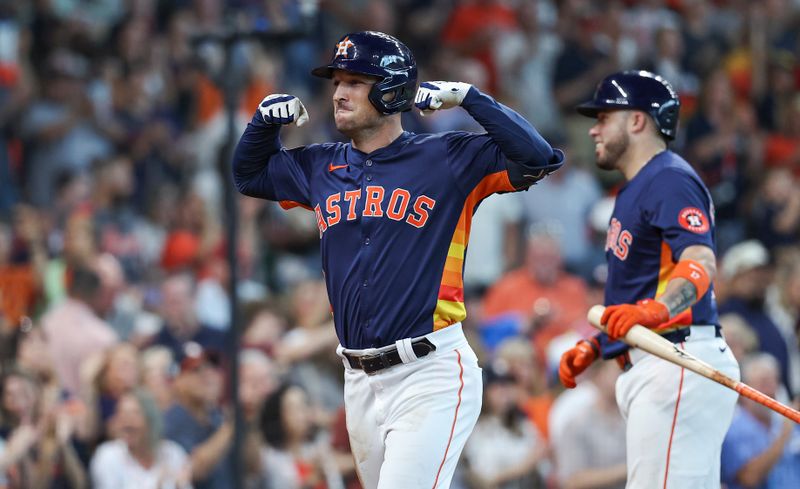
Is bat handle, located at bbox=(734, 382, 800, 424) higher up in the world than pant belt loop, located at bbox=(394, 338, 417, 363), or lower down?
lower down

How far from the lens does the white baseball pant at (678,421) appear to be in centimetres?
598

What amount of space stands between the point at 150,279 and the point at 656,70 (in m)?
6.14

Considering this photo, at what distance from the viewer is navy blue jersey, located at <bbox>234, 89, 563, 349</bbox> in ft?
Result: 18.5

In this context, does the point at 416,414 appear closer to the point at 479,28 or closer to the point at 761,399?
the point at 761,399

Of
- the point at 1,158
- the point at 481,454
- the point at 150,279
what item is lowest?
the point at 481,454

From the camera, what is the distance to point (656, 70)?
1481cm

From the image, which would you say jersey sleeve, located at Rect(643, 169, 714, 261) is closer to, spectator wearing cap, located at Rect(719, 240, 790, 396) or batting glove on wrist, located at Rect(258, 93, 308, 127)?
batting glove on wrist, located at Rect(258, 93, 308, 127)

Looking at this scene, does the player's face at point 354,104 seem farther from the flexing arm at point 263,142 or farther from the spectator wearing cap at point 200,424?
the spectator wearing cap at point 200,424

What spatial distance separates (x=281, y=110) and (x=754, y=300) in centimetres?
591

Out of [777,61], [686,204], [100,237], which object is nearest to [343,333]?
[686,204]

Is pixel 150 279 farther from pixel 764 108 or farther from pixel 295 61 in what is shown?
pixel 764 108

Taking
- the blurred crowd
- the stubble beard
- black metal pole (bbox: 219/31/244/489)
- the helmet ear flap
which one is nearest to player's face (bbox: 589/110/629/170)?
the stubble beard

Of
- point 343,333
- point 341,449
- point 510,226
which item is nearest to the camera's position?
point 343,333

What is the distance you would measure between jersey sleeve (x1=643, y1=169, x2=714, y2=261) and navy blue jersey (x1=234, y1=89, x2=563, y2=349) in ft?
2.00
